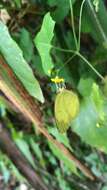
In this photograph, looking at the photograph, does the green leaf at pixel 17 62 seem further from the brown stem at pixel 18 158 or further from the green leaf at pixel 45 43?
the brown stem at pixel 18 158

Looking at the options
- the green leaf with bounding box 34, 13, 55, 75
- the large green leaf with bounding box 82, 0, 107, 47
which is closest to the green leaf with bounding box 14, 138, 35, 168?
the large green leaf with bounding box 82, 0, 107, 47

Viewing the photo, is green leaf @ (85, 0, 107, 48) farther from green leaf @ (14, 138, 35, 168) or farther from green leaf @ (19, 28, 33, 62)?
green leaf @ (14, 138, 35, 168)

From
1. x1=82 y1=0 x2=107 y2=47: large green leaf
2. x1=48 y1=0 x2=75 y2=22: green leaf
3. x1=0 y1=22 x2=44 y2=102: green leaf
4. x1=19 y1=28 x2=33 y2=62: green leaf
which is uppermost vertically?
x1=82 y1=0 x2=107 y2=47: large green leaf

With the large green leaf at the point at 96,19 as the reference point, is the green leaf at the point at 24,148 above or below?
above

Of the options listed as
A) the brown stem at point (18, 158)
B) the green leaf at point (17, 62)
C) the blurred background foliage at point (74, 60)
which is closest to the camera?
the green leaf at point (17, 62)

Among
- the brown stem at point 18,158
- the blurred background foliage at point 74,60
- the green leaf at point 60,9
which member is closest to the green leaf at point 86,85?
the blurred background foliage at point 74,60

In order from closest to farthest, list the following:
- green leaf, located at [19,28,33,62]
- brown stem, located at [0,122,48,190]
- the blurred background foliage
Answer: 1. the blurred background foliage
2. green leaf, located at [19,28,33,62]
3. brown stem, located at [0,122,48,190]

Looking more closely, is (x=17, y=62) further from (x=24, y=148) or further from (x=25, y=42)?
(x=24, y=148)

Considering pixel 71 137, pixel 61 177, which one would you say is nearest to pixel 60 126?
pixel 71 137

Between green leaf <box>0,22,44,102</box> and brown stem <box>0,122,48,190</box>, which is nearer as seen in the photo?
green leaf <box>0,22,44,102</box>
